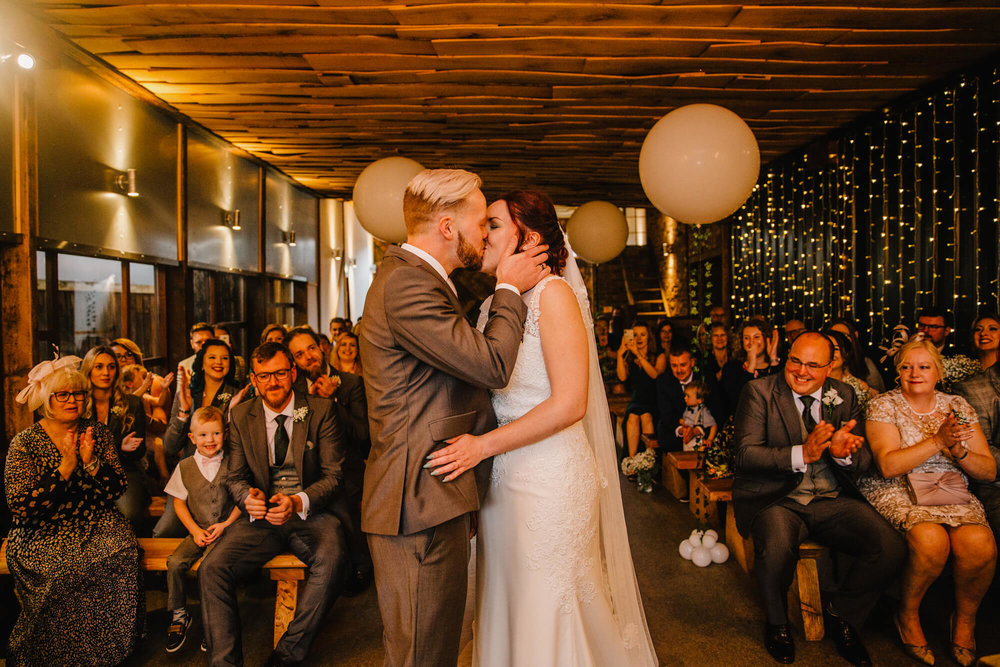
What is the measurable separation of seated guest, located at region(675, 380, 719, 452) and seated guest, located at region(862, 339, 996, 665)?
1779 millimetres

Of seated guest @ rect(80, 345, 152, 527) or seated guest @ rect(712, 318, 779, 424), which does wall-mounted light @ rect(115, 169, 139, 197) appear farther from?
seated guest @ rect(712, 318, 779, 424)

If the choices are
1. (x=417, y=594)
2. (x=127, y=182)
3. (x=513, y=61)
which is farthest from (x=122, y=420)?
(x=513, y=61)

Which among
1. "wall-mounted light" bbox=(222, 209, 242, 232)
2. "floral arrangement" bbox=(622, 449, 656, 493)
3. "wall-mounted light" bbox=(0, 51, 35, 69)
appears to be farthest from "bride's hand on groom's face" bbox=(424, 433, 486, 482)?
"wall-mounted light" bbox=(222, 209, 242, 232)

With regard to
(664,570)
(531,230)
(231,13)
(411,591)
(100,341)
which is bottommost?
(664,570)

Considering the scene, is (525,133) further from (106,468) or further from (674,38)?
(106,468)

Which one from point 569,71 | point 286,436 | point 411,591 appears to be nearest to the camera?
point 411,591

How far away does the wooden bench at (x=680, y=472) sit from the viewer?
4.59m

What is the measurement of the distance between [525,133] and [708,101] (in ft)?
5.30

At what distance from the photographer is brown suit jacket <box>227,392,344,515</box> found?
3006 mm

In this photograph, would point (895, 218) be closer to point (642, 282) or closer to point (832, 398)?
point (832, 398)

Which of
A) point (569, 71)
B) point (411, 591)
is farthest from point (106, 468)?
point (569, 71)

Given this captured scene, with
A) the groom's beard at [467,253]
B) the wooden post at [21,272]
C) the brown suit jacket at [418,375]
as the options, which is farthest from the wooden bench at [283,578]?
the groom's beard at [467,253]

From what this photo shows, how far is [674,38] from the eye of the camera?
369 centimetres

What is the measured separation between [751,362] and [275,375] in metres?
3.40
